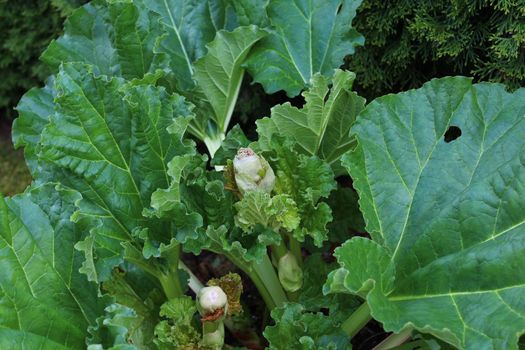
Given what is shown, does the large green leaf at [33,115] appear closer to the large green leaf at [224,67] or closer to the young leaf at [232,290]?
the large green leaf at [224,67]

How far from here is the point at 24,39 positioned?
3.11 m

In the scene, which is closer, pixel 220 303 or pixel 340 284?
pixel 340 284

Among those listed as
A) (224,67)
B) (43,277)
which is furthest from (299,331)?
(224,67)

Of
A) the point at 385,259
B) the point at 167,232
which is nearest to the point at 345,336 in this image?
the point at 385,259

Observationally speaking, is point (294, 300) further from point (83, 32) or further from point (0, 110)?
point (0, 110)

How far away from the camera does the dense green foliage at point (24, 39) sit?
3.01 meters

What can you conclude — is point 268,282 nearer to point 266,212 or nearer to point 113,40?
point 266,212

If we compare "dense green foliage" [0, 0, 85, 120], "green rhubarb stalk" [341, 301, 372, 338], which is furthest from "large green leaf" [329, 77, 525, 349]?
"dense green foliage" [0, 0, 85, 120]

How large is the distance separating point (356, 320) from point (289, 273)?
19cm

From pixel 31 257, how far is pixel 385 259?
28.6 inches

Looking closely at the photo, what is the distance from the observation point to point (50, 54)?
6.18ft

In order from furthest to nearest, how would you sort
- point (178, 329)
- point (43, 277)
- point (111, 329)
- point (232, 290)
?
1. point (232, 290)
2. point (178, 329)
3. point (43, 277)
4. point (111, 329)

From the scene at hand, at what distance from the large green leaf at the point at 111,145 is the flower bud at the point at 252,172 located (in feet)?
0.46

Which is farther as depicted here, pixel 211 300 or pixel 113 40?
pixel 113 40
